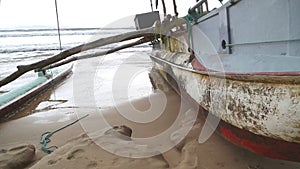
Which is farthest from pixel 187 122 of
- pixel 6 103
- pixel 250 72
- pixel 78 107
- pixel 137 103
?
pixel 6 103

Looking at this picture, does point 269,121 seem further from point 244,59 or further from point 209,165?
point 209,165

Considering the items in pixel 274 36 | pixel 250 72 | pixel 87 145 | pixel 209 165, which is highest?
pixel 274 36

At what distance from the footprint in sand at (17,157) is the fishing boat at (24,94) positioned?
2.11 meters

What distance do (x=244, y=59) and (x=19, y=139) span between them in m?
3.28

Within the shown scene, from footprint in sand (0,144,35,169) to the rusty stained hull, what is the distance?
2.08 m

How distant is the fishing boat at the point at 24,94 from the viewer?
476 cm

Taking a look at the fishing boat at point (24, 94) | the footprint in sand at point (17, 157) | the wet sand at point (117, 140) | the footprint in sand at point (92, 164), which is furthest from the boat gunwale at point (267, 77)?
the fishing boat at point (24, 94)

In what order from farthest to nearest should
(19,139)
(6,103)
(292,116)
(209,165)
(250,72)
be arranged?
(6,103) < (19,139) < (209,165) < (250,72) < (292,116)

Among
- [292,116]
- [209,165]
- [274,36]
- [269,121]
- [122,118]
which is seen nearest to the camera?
[292,116]

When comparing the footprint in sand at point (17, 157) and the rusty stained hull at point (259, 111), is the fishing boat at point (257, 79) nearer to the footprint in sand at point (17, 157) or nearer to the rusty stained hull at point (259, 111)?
the rusty stained hull at point (259, 111)

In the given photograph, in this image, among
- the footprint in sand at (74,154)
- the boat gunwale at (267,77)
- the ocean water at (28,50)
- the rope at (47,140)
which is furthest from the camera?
the ocean water at (28,50)

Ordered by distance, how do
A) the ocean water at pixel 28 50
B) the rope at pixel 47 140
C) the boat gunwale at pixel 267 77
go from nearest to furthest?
the boat gunwale at pixel 267 77, the rope at pixel 47 140, the ocean water at pixel 28 50

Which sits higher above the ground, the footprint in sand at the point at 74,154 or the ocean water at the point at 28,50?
the ocean water at the point at 28,50

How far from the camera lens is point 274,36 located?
2.05 meters
